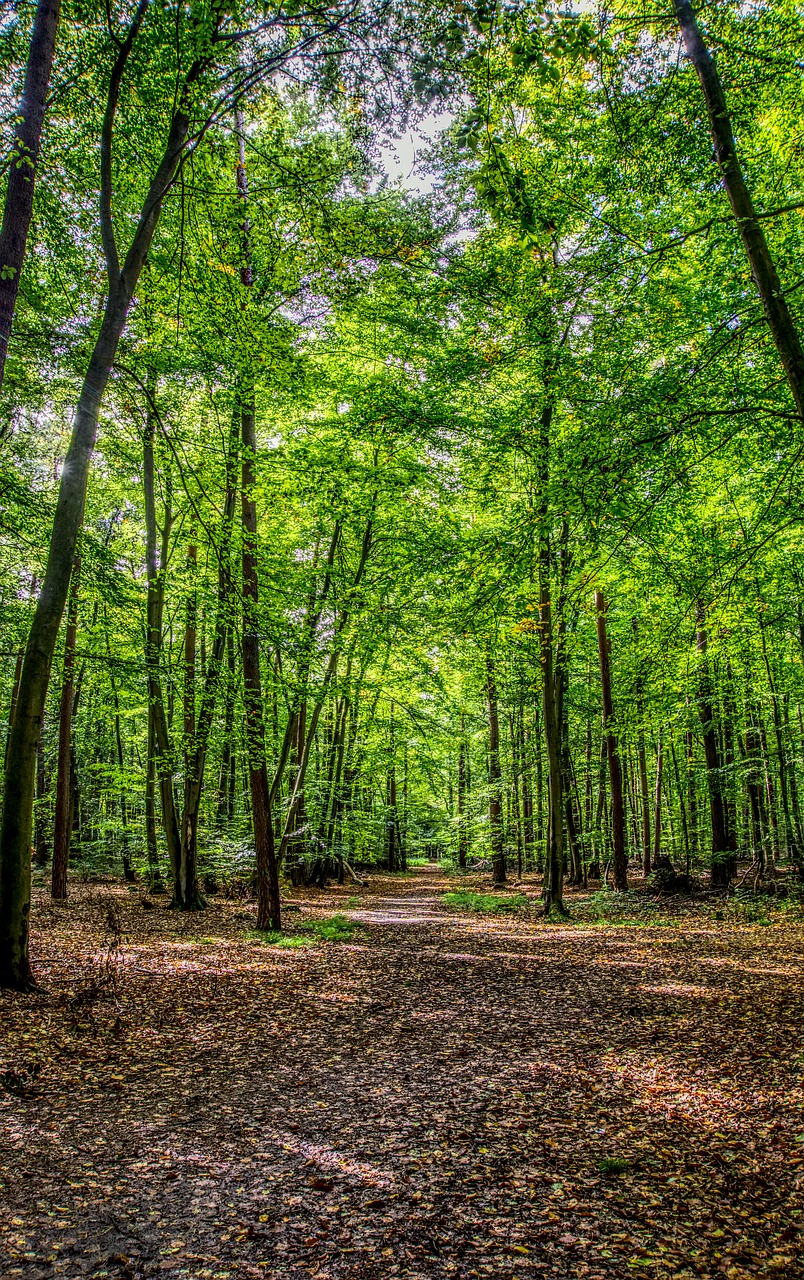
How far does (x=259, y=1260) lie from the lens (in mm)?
2809

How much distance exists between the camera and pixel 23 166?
5223 millimetres

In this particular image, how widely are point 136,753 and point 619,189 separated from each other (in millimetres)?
30069

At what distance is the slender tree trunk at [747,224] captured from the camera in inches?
190

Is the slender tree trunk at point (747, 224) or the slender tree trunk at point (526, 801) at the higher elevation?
the slender tree trunk at point (747, 224)

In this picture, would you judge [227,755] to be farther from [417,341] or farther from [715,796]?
[715,796]

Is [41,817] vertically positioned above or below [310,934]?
above

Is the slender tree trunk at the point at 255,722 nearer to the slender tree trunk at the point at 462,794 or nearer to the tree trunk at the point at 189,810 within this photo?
the tree trunk at the point at 189,810

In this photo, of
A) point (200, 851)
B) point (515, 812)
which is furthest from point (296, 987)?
point (515, 812)

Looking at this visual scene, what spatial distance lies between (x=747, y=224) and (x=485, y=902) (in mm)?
15974

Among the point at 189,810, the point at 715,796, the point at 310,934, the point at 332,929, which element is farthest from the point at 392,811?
the point at 310,934

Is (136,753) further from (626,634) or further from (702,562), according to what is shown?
(702,562)

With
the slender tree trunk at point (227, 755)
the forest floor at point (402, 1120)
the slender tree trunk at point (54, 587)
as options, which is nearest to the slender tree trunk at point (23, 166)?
the slender tree trunk at point (54, 587)

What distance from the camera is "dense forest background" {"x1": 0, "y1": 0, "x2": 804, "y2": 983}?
5602 mm

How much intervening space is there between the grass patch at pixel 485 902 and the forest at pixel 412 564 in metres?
0.71
